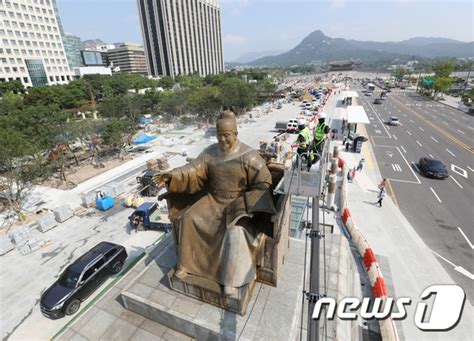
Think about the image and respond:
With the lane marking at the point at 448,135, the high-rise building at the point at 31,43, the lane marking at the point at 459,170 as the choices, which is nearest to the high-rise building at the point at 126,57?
the high-rise building at the point at 31,43

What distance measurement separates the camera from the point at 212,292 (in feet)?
20.1

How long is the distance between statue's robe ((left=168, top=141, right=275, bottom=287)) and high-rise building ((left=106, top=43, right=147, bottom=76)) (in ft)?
475

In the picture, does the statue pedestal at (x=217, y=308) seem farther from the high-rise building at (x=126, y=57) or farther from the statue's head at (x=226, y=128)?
the high-rise building at (x=126, y=57)

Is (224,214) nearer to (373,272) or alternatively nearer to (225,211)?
(225,211)

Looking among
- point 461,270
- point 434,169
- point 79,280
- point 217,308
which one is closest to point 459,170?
point 434,169

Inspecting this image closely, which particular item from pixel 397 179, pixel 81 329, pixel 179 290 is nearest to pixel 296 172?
pixel 179 290

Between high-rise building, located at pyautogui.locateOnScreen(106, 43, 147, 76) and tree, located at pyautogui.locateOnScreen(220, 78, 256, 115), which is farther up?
high-rise building, located at pyautogui.locateOnScreen(106, 43, 147, 76)

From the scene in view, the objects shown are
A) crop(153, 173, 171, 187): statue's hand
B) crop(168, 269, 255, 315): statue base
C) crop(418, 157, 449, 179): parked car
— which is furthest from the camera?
crop(418, 157, 449, 179): parked car

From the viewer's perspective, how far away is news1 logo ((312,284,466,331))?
6974 mm

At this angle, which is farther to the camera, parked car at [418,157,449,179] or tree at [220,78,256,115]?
tree at [220,78,256,115]

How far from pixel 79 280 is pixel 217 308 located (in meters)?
5.86

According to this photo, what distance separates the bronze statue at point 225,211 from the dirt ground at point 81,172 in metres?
18.0

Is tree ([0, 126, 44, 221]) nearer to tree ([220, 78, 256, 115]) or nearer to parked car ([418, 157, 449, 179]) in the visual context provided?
tree ([220, 78, 256, 115])

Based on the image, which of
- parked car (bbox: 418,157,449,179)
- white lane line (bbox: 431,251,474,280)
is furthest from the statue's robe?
parked car (bbox: 418,157,449,179)
